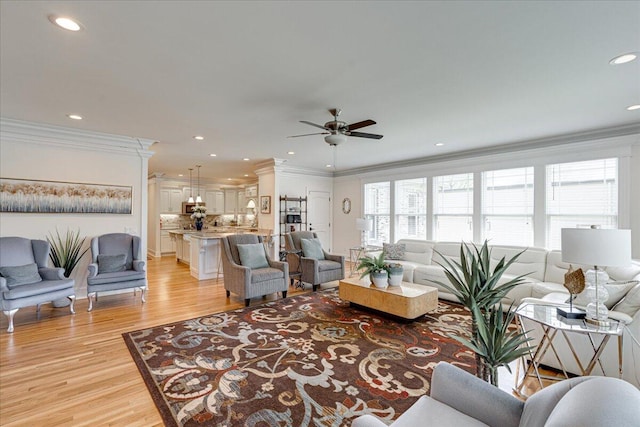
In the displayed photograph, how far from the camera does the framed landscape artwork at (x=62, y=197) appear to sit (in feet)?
14.0

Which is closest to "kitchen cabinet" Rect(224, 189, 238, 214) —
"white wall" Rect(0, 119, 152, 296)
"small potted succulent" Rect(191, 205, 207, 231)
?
"small potted succulent" Rect(191, 205, 207, 231)

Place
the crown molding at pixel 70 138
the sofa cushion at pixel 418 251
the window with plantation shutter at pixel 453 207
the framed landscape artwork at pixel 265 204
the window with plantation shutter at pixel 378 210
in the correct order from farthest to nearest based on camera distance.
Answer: the window with plantation shutter at pixel 378 210 < the framed landscape artwork at pixel 265 204 < the window with plantation shutter at pixel 453 207 < the sofa cushion at pixel 418 251 < the crown molding at pixel 70 138

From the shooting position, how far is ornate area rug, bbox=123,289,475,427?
2.10 metres

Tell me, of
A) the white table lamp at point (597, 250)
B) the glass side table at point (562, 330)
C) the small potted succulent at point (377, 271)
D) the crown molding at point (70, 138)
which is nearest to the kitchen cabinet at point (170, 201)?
the crown molding at point (70, 138)

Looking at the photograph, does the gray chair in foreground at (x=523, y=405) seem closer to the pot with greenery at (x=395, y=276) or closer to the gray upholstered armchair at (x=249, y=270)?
the pot with greenery at (x=395, y=276)

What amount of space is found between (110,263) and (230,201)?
7.10 m

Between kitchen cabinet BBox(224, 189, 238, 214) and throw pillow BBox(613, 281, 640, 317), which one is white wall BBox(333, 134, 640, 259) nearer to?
throw pillow BBox(613, 281, 640, 317)

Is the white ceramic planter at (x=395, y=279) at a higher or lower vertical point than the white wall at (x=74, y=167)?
lower

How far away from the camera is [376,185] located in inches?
316

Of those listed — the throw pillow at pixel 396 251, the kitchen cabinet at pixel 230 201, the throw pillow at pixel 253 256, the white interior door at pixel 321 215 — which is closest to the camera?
the throw pillow at pixel 253 256

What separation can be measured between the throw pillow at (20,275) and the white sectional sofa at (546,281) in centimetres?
485

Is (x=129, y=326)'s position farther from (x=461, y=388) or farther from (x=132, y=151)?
(x=461, y=388)

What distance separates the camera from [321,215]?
8758mm

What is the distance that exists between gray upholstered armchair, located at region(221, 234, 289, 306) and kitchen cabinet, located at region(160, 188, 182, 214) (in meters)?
6.30
